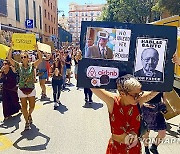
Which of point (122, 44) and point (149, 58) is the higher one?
point (122, 44)

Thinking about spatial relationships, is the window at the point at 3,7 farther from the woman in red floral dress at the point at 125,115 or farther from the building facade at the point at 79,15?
the building facade at the point at 79,15

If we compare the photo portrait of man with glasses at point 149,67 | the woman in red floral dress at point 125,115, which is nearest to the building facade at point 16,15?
the photo portrait of man with glasses at point 149,67

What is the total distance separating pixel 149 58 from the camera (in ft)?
8.75

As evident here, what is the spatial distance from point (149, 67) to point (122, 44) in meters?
0.39

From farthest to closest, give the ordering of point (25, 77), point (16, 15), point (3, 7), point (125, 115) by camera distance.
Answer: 1. point (16, 15)
2. point (3, 7)
3. point (25, 77)
4. point (125, 115)

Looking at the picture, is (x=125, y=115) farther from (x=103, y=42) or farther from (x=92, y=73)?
(x=103, y=42)

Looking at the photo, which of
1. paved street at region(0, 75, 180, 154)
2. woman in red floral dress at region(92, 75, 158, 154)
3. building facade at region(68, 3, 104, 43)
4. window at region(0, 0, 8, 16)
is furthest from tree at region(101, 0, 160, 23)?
building facade at region(68, 3, 104, 43)

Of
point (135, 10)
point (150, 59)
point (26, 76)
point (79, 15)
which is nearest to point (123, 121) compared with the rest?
point (150, 59)

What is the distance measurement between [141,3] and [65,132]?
22097mm

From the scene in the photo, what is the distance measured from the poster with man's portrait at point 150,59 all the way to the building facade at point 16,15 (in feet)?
50.8

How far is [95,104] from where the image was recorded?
8305mm

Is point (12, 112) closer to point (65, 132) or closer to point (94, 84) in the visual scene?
point (65, 132)

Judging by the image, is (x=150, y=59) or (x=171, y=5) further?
(x=171, y=5)

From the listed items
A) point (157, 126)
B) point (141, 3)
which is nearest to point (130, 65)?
point (157, 126)
